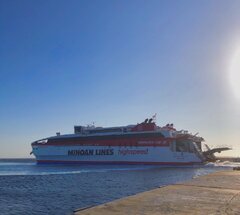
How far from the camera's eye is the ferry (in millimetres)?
70062

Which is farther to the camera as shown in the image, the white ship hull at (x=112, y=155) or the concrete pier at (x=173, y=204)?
the white ship hull at (x=112, y=155)

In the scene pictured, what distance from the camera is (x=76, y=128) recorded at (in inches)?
3221

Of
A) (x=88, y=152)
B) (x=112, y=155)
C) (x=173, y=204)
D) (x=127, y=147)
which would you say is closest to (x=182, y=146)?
(x=127, y=147)

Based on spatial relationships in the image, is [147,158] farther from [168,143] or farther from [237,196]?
[237,196]

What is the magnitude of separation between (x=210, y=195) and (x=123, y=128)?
62.8 meters

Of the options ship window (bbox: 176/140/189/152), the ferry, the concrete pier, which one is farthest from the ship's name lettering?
the concrete pier

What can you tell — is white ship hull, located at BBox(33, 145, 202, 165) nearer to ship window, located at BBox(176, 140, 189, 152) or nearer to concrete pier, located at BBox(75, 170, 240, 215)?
ship window, located at BBox(176, 140, 189, 152)

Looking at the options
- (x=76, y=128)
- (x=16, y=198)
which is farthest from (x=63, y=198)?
(x=76, y=128)

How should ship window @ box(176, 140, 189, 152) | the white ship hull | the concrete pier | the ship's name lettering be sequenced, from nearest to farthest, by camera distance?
1. the concrete pier
2. the white ship hull
3. ship window @ box(176, 140, 189, 152)
4. the ship's name lettering

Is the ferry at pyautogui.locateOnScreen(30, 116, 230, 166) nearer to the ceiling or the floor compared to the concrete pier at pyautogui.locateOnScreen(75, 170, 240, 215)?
nearer to the ceiling

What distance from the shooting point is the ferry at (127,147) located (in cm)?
7006

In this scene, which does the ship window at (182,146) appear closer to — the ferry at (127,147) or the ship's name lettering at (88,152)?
the ferry at (127,147)

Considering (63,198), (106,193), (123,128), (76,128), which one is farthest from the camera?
(76,128)

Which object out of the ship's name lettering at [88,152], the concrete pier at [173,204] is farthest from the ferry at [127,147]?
the concrete pier at [173,204]
